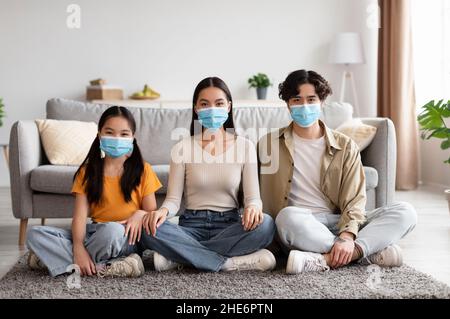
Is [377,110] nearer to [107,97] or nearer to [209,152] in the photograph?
[107,97]

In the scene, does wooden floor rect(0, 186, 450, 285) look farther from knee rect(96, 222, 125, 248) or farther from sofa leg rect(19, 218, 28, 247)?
knee rect(96, 222, 125, 248)

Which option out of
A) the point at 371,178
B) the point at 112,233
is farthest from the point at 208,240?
the point at 371,178

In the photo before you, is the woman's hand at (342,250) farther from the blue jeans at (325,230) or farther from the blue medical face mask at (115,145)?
the blue medical face mask at (115,145)

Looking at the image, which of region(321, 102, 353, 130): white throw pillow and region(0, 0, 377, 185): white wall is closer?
region(321, 102, 353, 130): white throw pillow

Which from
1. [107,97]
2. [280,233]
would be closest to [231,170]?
[280,233]

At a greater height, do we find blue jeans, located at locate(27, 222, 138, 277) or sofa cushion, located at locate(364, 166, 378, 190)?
sofa cushion, located at locate(364, 166, 378, 190)

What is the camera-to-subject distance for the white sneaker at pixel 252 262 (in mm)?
2531

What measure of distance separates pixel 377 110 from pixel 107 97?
2.38 m

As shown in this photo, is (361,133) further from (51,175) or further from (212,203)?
(51,175)

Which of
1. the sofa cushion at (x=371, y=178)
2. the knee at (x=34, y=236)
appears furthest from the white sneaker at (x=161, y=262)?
the sofa cushion at (x=371, y=178)

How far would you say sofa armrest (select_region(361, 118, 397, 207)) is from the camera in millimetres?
3430

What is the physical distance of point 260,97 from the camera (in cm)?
605

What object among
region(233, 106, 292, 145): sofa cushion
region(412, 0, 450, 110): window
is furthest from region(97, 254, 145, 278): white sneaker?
region(412, 0, 450, 110): window
